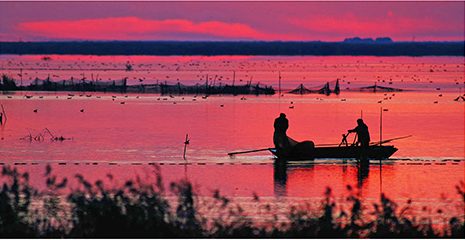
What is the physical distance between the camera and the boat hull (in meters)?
28.5

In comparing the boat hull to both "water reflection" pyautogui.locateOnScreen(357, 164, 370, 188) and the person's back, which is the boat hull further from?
the person's back

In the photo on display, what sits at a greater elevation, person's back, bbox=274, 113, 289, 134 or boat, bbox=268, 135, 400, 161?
person's back, bbox=274, 113, 289, 134

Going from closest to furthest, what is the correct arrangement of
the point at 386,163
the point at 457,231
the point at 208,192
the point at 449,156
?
the point at 457,231 < the point at 208,192 < the point at 386,163 < the point at 449,156

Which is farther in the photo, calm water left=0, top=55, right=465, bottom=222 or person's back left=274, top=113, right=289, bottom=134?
person's back left=274, top=113, right=289, bottom=134

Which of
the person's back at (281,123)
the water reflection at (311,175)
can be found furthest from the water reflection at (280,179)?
the person's back at (281,123)

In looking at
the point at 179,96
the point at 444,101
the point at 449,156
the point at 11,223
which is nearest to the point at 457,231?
the point at 11,223

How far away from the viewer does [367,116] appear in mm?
53406

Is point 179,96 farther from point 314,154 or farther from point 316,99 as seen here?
point 314,154

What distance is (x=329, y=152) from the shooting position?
29.1 m

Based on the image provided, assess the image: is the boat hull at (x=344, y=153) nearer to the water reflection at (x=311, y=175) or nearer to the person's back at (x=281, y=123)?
the water reflection at (x=311, y=175)

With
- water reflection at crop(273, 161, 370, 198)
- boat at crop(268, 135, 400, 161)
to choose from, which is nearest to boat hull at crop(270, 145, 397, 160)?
boat at crop(268, 135, 400, 161)

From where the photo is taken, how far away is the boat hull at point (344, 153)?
28.5 meters

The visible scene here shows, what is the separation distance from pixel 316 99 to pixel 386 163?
45.6 metres

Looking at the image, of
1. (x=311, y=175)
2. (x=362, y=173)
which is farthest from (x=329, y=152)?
(x=311, y=175)
